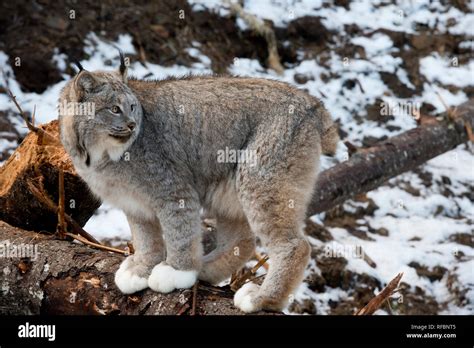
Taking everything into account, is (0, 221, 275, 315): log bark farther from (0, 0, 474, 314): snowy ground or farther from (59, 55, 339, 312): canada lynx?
(0, 0, 474, 314): snowy ground

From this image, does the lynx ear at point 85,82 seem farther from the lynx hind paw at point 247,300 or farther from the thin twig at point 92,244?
the lynx hind paw at point 247,300

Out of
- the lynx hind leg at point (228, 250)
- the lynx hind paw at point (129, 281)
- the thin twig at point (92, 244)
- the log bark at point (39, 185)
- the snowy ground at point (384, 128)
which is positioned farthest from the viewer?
the snowy ground at point (384, 128)

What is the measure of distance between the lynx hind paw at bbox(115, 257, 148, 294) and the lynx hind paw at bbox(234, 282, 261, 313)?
1.99 ft

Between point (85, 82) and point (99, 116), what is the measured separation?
223 mm

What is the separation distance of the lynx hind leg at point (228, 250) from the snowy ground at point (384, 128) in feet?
6.28

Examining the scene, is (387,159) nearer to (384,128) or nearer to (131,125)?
(384,128)

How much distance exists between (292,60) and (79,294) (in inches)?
239

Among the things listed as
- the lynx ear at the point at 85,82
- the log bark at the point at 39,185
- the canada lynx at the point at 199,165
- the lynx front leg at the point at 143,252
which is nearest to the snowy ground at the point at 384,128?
the log bark at the point at 39,185

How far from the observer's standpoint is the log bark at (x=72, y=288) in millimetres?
4195

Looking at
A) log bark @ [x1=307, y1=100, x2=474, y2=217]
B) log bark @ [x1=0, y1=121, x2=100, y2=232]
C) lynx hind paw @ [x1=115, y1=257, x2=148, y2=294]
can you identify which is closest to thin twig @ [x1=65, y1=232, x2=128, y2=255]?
log bark @ [x1=0, y1=121, x2=100, y2=232]

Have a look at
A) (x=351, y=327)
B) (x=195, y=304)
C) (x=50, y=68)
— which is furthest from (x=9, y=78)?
(x=351, y=327)

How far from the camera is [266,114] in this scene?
4531 mm

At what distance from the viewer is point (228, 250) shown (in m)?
4.80

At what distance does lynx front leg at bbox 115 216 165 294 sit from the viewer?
435 centimetres
